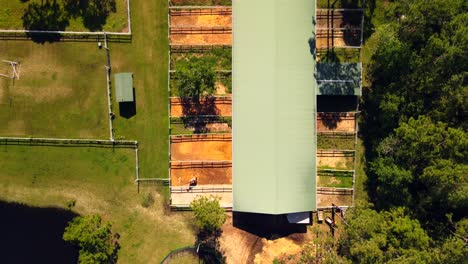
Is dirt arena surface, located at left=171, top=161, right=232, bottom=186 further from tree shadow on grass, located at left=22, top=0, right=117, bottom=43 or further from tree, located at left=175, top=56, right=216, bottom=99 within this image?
tree shadow on grass, located at left=22, top=0, right=117, bottom=43

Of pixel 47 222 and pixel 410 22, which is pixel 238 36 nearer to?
pixel 410 22

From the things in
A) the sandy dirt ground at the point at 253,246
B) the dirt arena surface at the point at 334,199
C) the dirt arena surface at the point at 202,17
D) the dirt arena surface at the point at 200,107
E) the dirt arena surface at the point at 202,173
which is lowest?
the sandy dirt ground at the point at 253,246

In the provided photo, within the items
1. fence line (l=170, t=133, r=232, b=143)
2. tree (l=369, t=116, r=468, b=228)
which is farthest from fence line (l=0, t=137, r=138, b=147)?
tree (l=369, t=116, r=468, b=228)

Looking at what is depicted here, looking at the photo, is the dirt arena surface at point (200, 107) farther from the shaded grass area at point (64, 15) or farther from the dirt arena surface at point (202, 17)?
the shaded grass area at point (64, 15)

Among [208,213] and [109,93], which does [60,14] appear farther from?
[208,213]

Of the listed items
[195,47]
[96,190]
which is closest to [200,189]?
[96,190]

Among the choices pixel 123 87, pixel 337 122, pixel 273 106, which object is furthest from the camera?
pixel 337 122

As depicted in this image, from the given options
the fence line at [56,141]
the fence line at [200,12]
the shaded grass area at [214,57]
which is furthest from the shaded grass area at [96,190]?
the fence line at [200,12]
